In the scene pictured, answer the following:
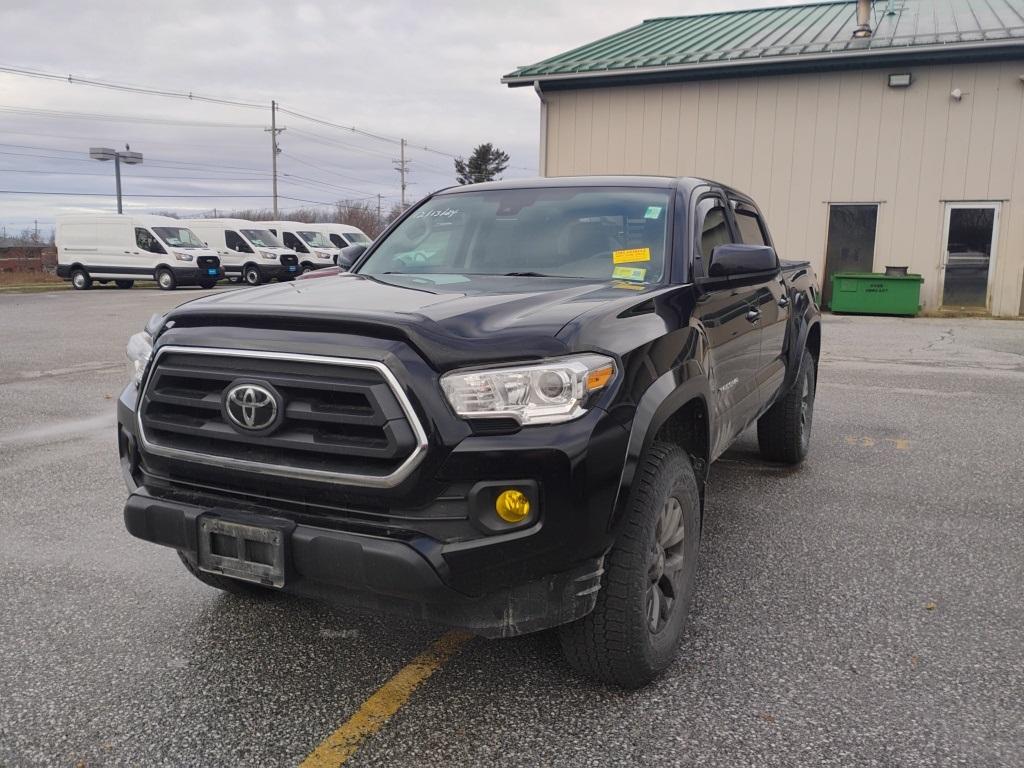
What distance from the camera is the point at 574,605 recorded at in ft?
8.16

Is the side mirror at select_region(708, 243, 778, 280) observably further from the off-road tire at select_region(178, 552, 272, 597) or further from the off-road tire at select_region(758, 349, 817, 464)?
the off-road tire at select_region(178, 552, 272, 597)

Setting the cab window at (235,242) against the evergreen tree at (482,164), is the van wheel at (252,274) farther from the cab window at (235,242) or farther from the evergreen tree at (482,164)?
the evergreen tree at (482,164)

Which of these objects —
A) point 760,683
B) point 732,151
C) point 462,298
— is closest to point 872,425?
point 760,683

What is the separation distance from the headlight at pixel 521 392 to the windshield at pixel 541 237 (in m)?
1.20

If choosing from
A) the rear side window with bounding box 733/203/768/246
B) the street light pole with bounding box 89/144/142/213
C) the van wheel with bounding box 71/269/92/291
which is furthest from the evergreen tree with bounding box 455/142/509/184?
the rear side window with bounding box 733/203/768/246

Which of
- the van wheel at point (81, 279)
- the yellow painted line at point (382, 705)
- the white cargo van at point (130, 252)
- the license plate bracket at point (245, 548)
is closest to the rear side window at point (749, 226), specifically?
the yellow painted line at point (382, 705)

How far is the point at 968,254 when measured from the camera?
1731 cm

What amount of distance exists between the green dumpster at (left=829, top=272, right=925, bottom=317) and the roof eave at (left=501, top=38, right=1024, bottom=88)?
420 cm

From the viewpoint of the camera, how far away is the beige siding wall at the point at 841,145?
16.7 m

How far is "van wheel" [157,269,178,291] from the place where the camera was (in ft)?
90.0

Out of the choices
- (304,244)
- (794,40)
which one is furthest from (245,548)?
(304,244)

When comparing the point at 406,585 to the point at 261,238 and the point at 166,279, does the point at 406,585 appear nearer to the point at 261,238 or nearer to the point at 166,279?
the point at 166,279

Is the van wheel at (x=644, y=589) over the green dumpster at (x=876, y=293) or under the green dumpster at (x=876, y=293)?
under

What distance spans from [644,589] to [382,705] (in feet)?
2.99
